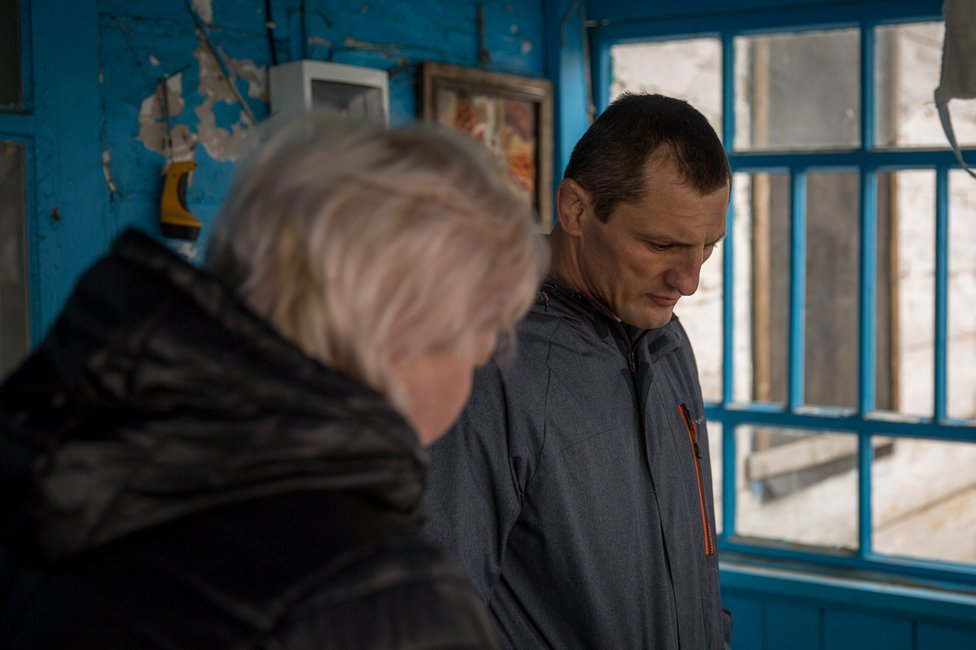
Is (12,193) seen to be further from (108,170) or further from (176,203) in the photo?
(176,203)

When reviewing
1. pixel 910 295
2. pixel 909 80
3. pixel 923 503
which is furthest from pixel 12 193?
pixel 923 503

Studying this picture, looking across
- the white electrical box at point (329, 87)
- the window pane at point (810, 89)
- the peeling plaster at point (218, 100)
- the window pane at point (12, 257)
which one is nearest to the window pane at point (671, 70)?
the window pane at point (810, 89)

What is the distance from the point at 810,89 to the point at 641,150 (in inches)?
79.7

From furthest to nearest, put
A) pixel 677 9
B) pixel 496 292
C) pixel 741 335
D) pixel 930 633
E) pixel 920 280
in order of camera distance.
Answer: pixel 920 280 < pixel 741 335 < pixel 677 9 < pixel 930 633 < pixel 496 292

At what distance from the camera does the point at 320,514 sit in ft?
2.29

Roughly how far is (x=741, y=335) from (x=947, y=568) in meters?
1.98

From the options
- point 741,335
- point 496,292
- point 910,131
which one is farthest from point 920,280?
point 496,292

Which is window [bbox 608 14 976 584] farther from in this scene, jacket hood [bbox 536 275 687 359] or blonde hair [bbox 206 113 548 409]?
blonde hair [bbox 206 113 548 409]

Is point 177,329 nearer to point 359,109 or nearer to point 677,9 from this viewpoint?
point 359,109

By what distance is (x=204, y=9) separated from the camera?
234 centimetres

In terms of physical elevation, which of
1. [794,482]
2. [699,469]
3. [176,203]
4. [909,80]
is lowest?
[794,482]

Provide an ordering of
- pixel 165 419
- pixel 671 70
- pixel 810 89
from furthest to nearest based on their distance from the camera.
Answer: pixel 671 70, pixel 810 89, pixel 165 419

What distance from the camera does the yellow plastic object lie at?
222 centimetres

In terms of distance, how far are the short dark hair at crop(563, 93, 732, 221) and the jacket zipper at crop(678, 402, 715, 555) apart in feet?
1.27
